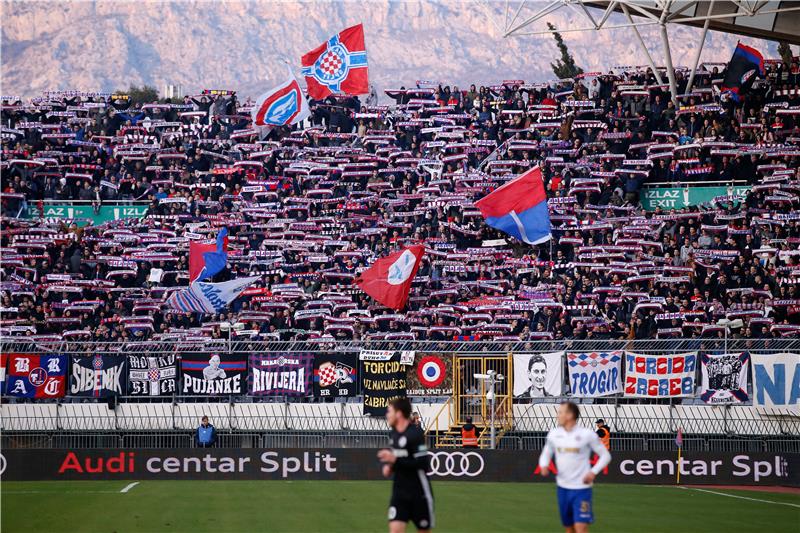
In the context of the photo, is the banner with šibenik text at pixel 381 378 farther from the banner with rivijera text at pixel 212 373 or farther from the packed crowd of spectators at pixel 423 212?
the packed crowd of spectators at pixel 423 212

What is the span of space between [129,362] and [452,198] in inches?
526

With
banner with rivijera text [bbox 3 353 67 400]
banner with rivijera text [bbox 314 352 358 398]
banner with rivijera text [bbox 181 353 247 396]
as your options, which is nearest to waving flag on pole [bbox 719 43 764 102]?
banner with rivijera text [bbox 314 352 358 398]

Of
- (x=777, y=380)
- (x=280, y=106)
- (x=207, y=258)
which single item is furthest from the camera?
(x=280, y=106)

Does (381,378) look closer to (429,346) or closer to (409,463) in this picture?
(429,346)

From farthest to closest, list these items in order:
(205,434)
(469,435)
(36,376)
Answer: (36,376), (205,434), (469,435)

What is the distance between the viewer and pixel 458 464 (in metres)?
26.1

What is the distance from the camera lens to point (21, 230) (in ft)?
127

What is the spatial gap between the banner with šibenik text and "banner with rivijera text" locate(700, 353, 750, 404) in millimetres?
7459

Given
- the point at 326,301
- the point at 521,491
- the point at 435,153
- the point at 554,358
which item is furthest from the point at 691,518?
the point at 435,153

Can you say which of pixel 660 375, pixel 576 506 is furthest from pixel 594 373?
pixel 576 506

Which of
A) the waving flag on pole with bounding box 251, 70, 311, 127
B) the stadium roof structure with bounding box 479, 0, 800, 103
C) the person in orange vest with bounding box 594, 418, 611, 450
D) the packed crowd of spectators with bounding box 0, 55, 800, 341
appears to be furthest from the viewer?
the waving flag on pole with bounding box 251, 70, 311, 127

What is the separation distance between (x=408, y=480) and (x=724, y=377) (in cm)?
1750

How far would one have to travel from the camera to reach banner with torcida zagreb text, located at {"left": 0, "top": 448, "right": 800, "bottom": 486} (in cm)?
2583

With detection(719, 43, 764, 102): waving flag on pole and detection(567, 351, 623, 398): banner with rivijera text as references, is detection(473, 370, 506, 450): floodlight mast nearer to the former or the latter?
detection(567, 351, 623, 398): banner with rivijera text
